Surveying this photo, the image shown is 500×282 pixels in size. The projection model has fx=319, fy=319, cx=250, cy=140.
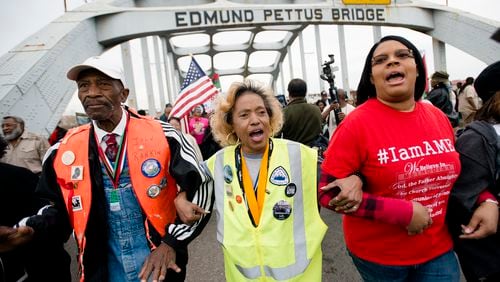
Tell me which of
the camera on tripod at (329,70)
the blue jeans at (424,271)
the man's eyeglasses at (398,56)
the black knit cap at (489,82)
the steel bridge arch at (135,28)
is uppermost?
the steel bridge arch at (135,28)

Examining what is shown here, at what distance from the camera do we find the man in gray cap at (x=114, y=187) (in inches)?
64.1

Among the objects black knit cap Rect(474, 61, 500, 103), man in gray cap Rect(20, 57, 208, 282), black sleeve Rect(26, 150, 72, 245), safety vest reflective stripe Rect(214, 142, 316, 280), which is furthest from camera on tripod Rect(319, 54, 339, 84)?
black sleeve Rect(26, 150, 72, 245)

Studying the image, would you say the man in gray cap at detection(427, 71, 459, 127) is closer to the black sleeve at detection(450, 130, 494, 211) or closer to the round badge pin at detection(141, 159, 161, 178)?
the black sleeve at detection(450, 130, 494, 211)

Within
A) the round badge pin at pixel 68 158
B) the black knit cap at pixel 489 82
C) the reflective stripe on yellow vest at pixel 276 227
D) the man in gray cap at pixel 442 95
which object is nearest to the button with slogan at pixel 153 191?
the reflective stripe on yellow vest at pixel 276 227

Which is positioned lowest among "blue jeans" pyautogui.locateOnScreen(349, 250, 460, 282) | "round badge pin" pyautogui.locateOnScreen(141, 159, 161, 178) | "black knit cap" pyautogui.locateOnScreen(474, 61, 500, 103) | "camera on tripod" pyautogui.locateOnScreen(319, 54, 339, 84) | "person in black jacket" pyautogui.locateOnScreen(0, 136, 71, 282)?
"blue jeans" pyautogui.locateOnScreen(349, 250, 460, 282)

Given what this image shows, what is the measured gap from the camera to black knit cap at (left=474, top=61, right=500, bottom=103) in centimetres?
170

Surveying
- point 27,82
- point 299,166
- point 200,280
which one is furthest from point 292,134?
point 27,82

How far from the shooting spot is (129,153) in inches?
66.1

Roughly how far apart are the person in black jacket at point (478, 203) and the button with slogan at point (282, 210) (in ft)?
2.64

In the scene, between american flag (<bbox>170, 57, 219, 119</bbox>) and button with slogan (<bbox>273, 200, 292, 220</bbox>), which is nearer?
button with slogan (<bbox>273, 200, 292, 220</bbox>)

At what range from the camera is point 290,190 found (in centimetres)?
174

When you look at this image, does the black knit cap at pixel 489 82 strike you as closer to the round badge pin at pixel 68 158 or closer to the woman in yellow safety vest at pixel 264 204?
the woman in yellow safety vest at pixel 264 204

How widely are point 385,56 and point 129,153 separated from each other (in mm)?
Result: 1375

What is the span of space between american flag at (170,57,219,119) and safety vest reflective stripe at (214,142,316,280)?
13.8ft
